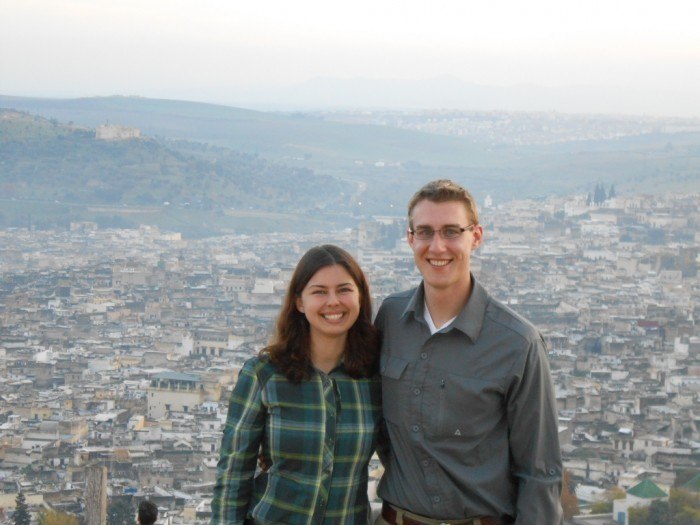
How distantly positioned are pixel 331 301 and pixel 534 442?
391mm

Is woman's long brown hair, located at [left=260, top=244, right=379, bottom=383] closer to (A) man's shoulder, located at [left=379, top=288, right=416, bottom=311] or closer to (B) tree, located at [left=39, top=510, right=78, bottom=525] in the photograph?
(A) man's shoulder, located at [left=379, top=288, right=416, bottom=311]

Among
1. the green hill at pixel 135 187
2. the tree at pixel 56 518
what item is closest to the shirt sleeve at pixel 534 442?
the tree at pixel 56 518

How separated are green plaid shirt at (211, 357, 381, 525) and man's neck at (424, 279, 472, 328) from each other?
0.15 metres

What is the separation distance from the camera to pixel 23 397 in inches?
711

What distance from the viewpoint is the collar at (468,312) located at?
2.15 meters

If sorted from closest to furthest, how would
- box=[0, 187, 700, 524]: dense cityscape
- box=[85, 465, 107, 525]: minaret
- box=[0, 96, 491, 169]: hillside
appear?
box=[85, 465, 107, 525]: minaret, box=[0, 187, 700, 524]: dense cityscape, box=[0, 96, 491, 169]: hillside

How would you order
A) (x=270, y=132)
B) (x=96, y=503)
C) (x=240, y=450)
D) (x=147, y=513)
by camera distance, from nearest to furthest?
(x=240, y=450), (x=147, y=513), (x=96, y=503), (x=270, y=132)

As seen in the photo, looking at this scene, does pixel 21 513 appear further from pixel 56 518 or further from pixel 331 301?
pixel 331 301

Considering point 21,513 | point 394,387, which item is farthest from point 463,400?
point 21,513

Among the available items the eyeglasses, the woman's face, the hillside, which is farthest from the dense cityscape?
the hillside

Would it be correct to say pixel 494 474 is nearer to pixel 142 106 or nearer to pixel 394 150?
pixel 394 150

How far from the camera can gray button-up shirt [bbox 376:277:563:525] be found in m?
2.13

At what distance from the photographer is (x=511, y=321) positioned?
2150 millimetres

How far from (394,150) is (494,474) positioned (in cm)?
6701
